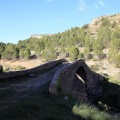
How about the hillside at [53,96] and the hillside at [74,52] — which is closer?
the hillside at [53,96]

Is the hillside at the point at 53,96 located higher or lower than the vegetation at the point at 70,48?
lower

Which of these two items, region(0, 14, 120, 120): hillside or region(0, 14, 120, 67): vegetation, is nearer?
region(0, 14, 120, 120): hillside

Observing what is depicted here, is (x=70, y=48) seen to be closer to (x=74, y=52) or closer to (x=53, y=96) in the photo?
(x=74, y=52)

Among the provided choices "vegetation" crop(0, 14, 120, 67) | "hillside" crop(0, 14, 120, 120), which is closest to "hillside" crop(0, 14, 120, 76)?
"vegetation" crop(0, 14, 120, 67)

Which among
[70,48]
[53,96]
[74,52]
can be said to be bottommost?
[53,96]

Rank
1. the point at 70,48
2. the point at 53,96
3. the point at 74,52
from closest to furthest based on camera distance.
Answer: the point at 53,96
the point at 74,52
the point at 70,48

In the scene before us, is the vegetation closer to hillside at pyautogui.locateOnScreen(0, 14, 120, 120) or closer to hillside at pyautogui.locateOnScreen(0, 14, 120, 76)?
hillside at pyautogui.locateOnScreen(0, 14, 120, 76)

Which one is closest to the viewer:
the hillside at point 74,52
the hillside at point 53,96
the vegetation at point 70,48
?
the hillside at point 53,96

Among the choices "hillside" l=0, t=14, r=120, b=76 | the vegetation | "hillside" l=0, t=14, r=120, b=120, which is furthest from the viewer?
the vegetation

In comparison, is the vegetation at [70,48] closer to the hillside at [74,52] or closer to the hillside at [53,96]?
the hillside at [74,52]

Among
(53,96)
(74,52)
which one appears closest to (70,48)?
(74,52)

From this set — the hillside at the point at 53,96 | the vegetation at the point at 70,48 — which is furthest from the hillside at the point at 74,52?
the hillside at the point at 53,96

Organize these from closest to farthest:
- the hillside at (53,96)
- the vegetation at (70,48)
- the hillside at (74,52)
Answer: the hillside at (53,96)
the hillside at (74,52)
the vegetation at (70,48)

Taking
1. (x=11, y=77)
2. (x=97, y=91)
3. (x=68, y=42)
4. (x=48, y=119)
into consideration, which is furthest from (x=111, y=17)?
(x=48, y=119)
